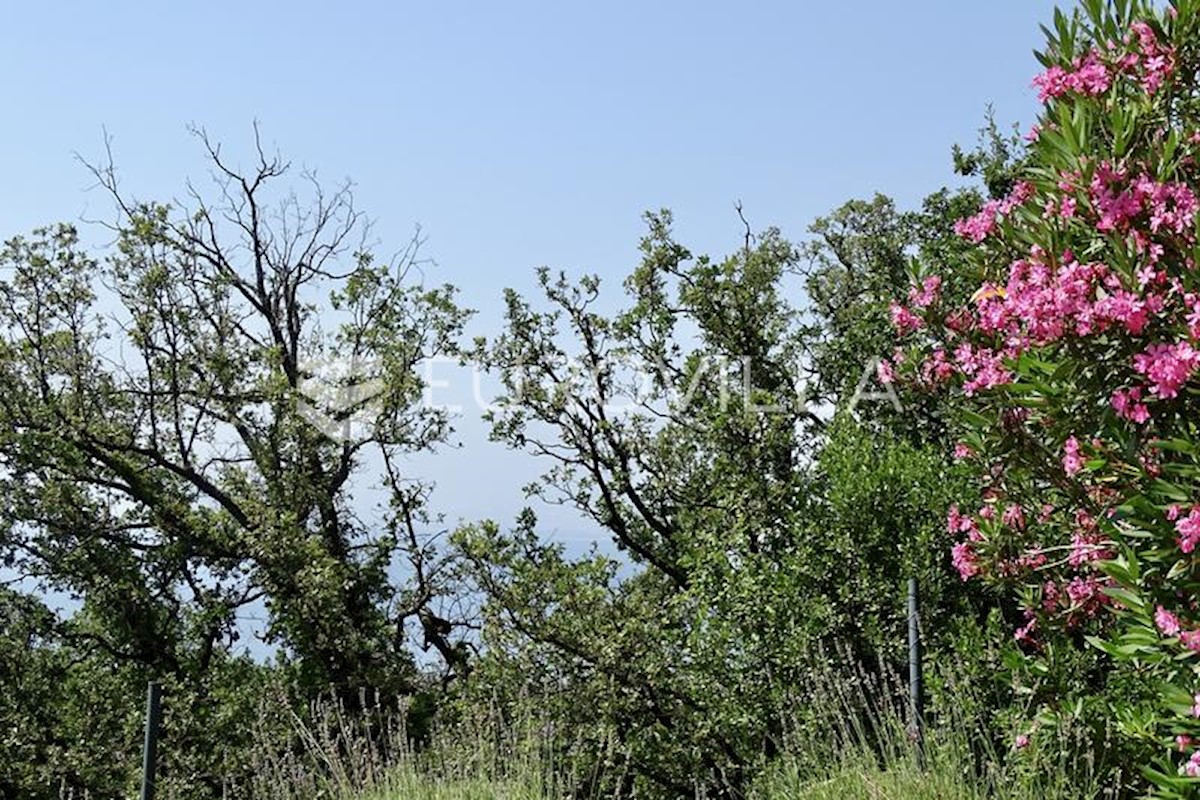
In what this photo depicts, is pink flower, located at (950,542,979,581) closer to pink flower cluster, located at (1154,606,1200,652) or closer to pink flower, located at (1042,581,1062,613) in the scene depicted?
pink flower, located at (1042,581,1062,613)

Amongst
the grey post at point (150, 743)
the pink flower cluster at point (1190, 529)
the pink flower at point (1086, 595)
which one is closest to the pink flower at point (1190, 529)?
the pink flower cluster at point (1190, 529)

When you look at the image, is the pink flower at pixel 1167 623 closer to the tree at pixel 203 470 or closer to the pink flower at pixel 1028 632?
the pink flower at pixel 1028 632

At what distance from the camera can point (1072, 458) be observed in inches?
141

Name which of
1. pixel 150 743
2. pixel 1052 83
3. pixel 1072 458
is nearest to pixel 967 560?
pixel 1072 458

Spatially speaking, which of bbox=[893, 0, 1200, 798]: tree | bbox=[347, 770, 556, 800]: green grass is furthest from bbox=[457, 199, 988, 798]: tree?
bbox=[893, 0, 1200, 798]: tree

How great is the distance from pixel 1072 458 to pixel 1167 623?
651 mm

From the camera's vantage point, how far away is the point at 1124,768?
4457 mm

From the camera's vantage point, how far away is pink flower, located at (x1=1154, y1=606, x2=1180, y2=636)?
3.06m

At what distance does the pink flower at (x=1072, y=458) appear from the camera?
3.48m

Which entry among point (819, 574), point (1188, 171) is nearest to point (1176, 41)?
point (1188, 171)

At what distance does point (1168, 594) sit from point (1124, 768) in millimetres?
1621

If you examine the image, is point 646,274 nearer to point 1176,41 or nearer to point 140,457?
point 140,457

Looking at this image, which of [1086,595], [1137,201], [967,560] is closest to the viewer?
[1137,201]

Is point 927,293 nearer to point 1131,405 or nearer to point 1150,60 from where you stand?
point 1150,60
